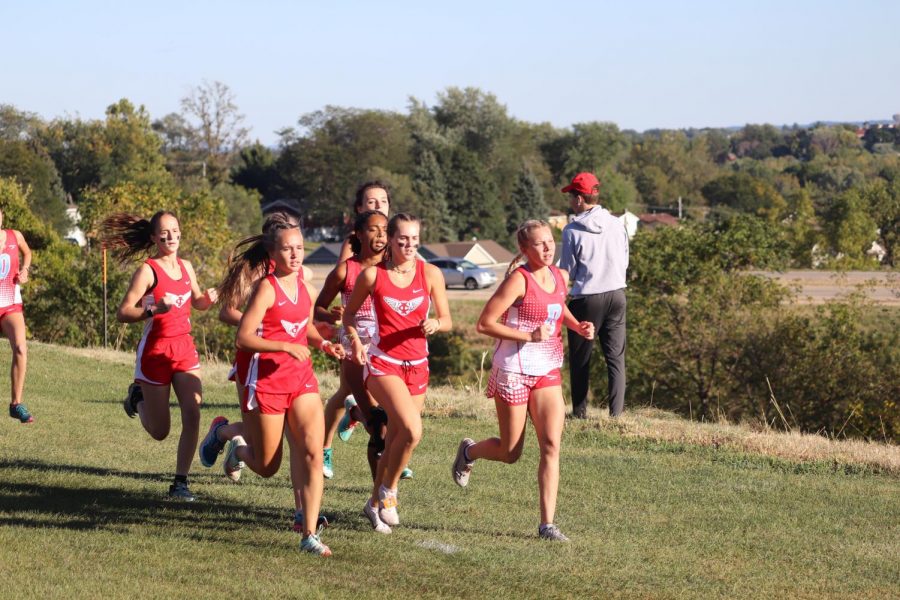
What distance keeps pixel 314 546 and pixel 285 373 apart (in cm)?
101

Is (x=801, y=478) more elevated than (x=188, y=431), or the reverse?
(x=188, y=431)

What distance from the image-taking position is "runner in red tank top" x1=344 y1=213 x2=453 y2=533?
23.7ft

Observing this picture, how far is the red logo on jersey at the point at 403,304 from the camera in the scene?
7.24m

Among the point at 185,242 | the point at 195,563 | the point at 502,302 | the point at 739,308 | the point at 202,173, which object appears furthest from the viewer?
the point at 202,173

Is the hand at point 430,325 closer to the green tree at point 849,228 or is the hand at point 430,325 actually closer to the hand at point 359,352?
the hand at point 359,352

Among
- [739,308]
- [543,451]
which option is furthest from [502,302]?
[739,308]

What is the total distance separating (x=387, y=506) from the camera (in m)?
7.41

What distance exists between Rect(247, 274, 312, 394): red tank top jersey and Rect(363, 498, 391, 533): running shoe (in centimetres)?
118

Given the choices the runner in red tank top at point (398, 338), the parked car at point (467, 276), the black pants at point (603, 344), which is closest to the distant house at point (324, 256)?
the parked car at point (467, 276)

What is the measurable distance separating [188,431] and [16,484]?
1.36m

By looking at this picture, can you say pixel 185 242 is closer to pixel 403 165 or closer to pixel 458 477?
pixel 458 477

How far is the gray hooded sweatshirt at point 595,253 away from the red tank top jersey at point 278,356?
528 cm

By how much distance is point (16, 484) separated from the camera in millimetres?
8430

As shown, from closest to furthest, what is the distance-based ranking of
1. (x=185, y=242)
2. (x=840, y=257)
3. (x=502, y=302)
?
1. (x=502, y=302)
2. (x=185, y=242)
3. (x=840, y=257)
